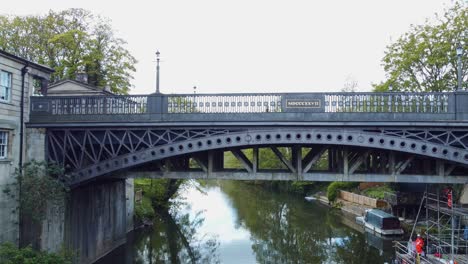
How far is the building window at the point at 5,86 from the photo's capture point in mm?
15812

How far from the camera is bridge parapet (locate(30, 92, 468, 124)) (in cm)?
1501

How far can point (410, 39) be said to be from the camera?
1203 inches

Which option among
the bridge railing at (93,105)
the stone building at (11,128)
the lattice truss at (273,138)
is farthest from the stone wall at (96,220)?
the bridge railing at (93,105)

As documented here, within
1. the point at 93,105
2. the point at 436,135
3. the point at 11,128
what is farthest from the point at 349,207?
the point at 11,128

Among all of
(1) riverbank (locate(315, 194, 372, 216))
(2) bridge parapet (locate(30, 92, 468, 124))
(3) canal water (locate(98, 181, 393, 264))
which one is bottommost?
(3) canal water (locate(98, 181, 393, 264))

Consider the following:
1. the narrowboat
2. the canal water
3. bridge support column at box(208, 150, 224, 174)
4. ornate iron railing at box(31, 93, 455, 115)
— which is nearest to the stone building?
ornate iron railing at box(31, 93, 455, 115)

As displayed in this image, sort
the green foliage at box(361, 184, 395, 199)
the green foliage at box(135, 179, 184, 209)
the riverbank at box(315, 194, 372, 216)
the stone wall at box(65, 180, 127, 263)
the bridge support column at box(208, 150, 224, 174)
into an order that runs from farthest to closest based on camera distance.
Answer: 1. the green foliage at box(361, 184, 395, 199)
2. the riverbank at box(315, 194, 372, 216)
3. the green foliage at box(135, 179, 184, 209)
4. the stone wall at box(65, 180, 127, 263)
5. the bridge support column at box(208, 150, 224, 174)

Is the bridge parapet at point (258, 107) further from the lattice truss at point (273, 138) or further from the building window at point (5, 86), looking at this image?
the building window at point (5, 86)

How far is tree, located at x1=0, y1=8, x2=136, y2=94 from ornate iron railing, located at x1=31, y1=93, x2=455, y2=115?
18366 mm

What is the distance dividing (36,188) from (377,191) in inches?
1379

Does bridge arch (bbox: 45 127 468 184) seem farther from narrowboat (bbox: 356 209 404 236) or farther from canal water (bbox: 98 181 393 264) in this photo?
narrowboat (bbox: 356 209 404 236)

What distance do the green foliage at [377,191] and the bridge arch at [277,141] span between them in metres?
26.5

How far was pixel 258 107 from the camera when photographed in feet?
52.2

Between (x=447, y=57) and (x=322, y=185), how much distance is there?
31453 mm
